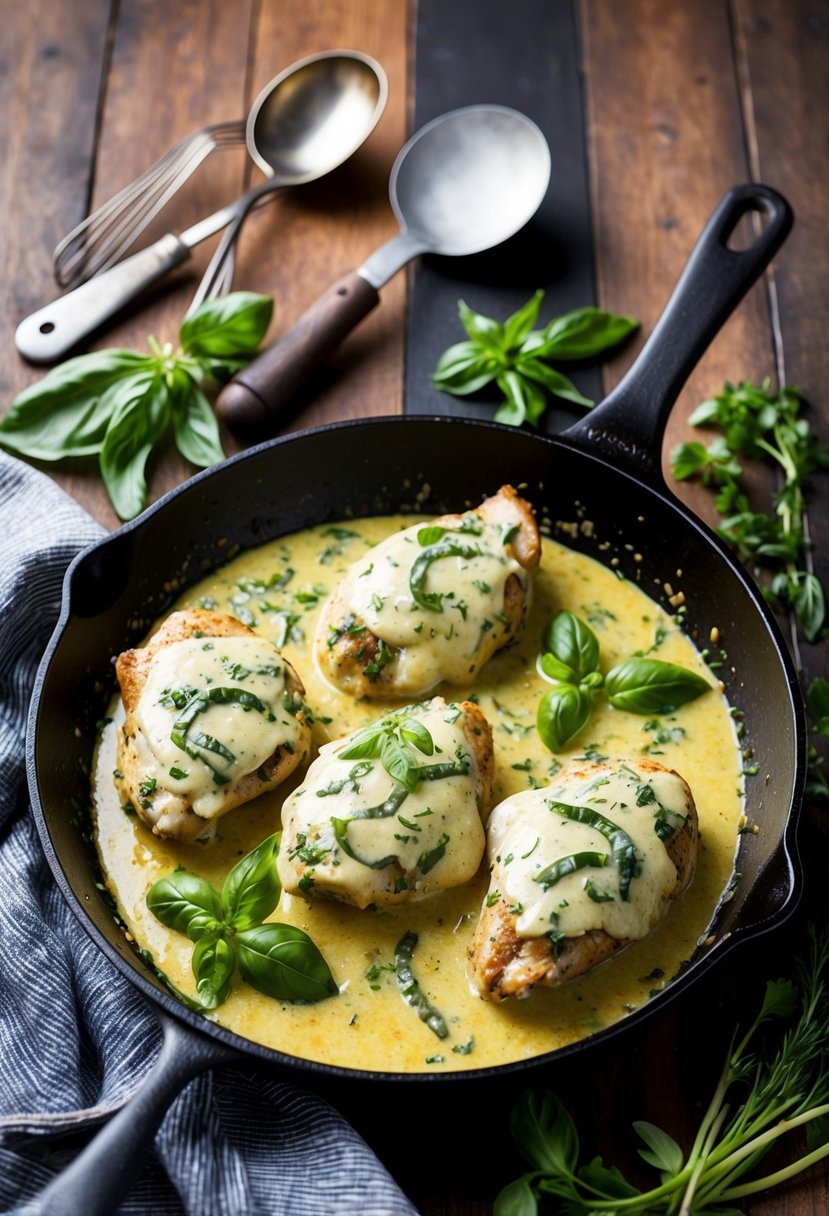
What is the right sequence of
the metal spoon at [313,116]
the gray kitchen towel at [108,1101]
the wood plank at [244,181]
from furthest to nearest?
the metal spoon at [313,116] → the wood plank at [244,181] → the gray kitchen towel at [108,1101]

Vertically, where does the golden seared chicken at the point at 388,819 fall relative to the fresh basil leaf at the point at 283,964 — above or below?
above

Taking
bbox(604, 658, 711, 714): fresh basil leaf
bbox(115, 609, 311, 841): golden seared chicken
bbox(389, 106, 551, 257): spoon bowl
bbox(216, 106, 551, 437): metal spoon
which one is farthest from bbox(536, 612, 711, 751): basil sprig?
bbox(389, 106, 551, 257): spoon bowl

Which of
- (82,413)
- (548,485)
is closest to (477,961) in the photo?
(548,485)

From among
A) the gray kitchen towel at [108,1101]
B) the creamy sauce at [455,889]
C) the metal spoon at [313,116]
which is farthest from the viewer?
the metal spoon at [313,116]

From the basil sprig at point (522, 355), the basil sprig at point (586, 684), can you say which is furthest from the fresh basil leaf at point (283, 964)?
the basil sprig at point (522, 355)

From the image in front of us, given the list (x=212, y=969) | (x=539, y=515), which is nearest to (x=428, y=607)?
(x=539, y=515)

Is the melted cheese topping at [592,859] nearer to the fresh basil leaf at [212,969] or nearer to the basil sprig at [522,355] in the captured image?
the fresh basil leaf at [212,969]

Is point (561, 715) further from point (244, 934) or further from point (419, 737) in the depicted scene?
point (244, 934)
